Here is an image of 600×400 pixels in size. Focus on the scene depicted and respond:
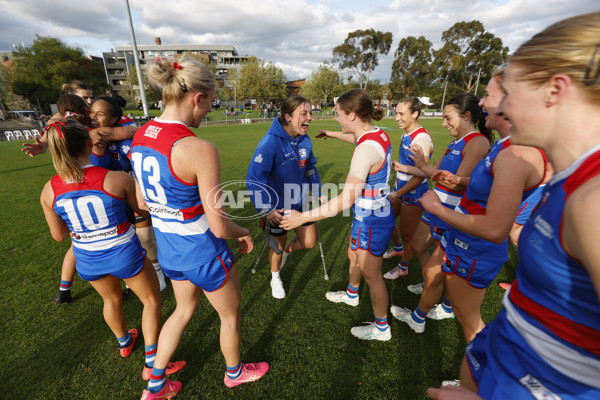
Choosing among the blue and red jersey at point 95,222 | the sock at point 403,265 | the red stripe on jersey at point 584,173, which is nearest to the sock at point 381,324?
the sock at point 403,265

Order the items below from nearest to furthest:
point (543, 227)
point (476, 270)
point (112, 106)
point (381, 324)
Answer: point (543, 227)
point (476, 270)
point (381, 324)
point (112, 106)

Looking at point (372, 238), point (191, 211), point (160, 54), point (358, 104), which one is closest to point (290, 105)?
point (358, 104)

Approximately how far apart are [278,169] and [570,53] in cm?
301

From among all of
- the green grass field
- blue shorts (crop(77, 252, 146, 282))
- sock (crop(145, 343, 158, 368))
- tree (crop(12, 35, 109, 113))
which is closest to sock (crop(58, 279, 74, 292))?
the green grass field

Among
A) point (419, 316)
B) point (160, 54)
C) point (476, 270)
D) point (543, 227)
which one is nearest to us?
point (543, 227)

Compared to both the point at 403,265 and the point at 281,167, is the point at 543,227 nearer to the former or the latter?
the point at 281,167

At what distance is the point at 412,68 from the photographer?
51.8 m

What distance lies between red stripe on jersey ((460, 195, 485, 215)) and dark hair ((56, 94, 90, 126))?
418 cm

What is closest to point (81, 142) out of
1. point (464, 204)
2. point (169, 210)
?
point (169, 210)

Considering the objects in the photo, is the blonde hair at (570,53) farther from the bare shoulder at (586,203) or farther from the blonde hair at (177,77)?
the blonde hair at (177,77)

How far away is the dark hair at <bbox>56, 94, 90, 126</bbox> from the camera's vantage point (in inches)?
116

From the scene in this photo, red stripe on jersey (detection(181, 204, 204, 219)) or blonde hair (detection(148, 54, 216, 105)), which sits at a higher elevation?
blonde hair (detection(148, 54, 216, 105))

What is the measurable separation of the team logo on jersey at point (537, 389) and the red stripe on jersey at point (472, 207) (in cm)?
152

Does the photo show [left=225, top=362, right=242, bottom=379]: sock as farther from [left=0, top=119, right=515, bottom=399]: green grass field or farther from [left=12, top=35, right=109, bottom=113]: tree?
[left=12, top=35, right=109, bottom=113]: tree
